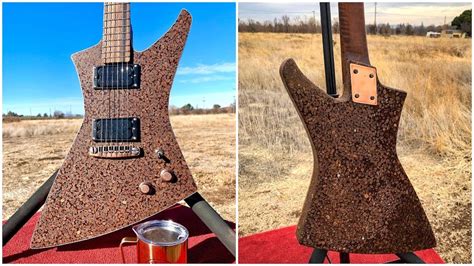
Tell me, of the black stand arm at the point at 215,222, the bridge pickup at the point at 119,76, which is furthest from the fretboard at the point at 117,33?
the black stand arm at the point at 215,222

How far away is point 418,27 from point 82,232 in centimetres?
195

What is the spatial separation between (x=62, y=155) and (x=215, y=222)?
127 cm


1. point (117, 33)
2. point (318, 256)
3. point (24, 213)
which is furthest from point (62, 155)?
point (318, 256)

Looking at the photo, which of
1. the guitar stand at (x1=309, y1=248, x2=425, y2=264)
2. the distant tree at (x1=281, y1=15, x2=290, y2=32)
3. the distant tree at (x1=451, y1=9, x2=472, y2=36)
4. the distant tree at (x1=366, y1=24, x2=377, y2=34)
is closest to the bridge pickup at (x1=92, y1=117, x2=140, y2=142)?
the guitar stand at (x1=309, y1=248, x2=425, y2=264)

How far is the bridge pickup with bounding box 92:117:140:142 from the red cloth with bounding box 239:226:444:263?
1.94 feet

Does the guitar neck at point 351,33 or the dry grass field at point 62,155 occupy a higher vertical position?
the guitar neck at point 351,33

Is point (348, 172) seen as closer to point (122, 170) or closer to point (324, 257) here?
point (324, 257)

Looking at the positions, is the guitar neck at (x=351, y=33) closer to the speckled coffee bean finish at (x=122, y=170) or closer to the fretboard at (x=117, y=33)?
the speckled coffee bean finish at (x=122, y=170)

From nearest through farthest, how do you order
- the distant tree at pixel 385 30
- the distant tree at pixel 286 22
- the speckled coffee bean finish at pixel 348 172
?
the speckled coffee bean finish at pixel 348 172 < the distant tree at pixel 286 22 < the distant tree at pixel 385 30

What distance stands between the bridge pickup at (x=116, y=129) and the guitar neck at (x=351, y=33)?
61 centimetres

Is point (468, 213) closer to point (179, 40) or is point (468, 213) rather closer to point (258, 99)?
point (258, 99)

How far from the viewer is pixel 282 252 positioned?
1648mm

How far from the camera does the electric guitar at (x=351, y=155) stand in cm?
105

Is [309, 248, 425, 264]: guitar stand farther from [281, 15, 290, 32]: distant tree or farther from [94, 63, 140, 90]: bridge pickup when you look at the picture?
[281, 15, 290, 32]: distant tree
